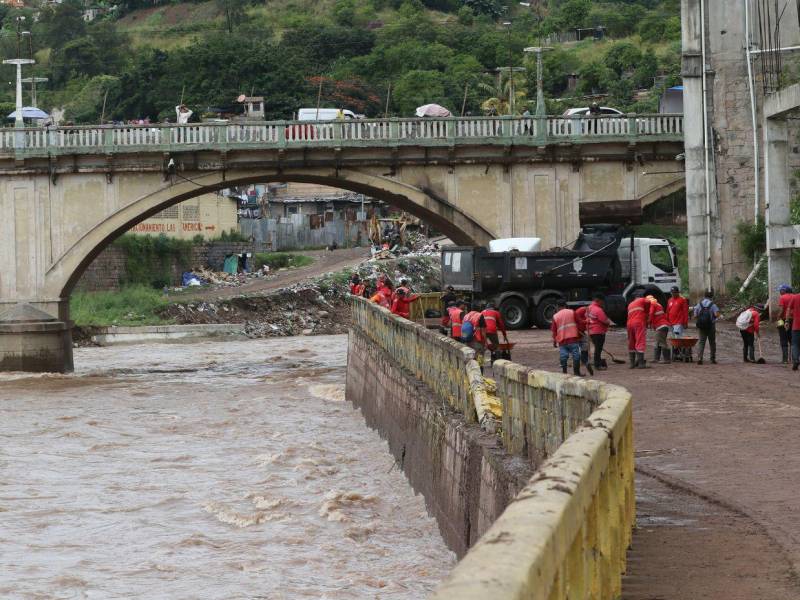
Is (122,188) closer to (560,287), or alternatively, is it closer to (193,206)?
(560,287)

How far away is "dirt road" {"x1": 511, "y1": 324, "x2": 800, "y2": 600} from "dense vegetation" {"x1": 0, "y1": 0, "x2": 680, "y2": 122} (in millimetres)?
52017

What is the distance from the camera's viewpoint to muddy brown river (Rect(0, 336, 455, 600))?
45.2 ft

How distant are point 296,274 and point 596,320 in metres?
48.5

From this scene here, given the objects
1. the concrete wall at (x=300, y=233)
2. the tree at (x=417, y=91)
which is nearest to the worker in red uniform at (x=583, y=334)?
the concrete wall at (x=300, y=233)

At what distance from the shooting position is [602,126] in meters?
39.9

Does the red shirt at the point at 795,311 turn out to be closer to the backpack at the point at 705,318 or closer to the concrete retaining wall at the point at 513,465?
the backpack at the point at 705,318

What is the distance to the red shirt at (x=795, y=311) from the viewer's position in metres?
22.7

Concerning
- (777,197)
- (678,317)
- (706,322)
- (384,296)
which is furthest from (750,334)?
(384,296)

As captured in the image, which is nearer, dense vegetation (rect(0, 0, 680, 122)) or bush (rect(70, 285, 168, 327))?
bush (rect(70, 285, 168, 327))

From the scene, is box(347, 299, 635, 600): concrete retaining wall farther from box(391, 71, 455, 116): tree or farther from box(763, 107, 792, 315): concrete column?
box(391, 71, 455, 116): tree

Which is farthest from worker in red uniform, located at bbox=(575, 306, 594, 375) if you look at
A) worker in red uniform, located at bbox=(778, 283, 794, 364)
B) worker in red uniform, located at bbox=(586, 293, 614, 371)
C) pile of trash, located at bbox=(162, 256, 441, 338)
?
pile of trash, located at bbox=(162, 256, 441, 338)

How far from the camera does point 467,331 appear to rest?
22922 mm

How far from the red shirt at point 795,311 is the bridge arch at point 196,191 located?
17.6 metres

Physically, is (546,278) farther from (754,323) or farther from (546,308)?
(754,323)
